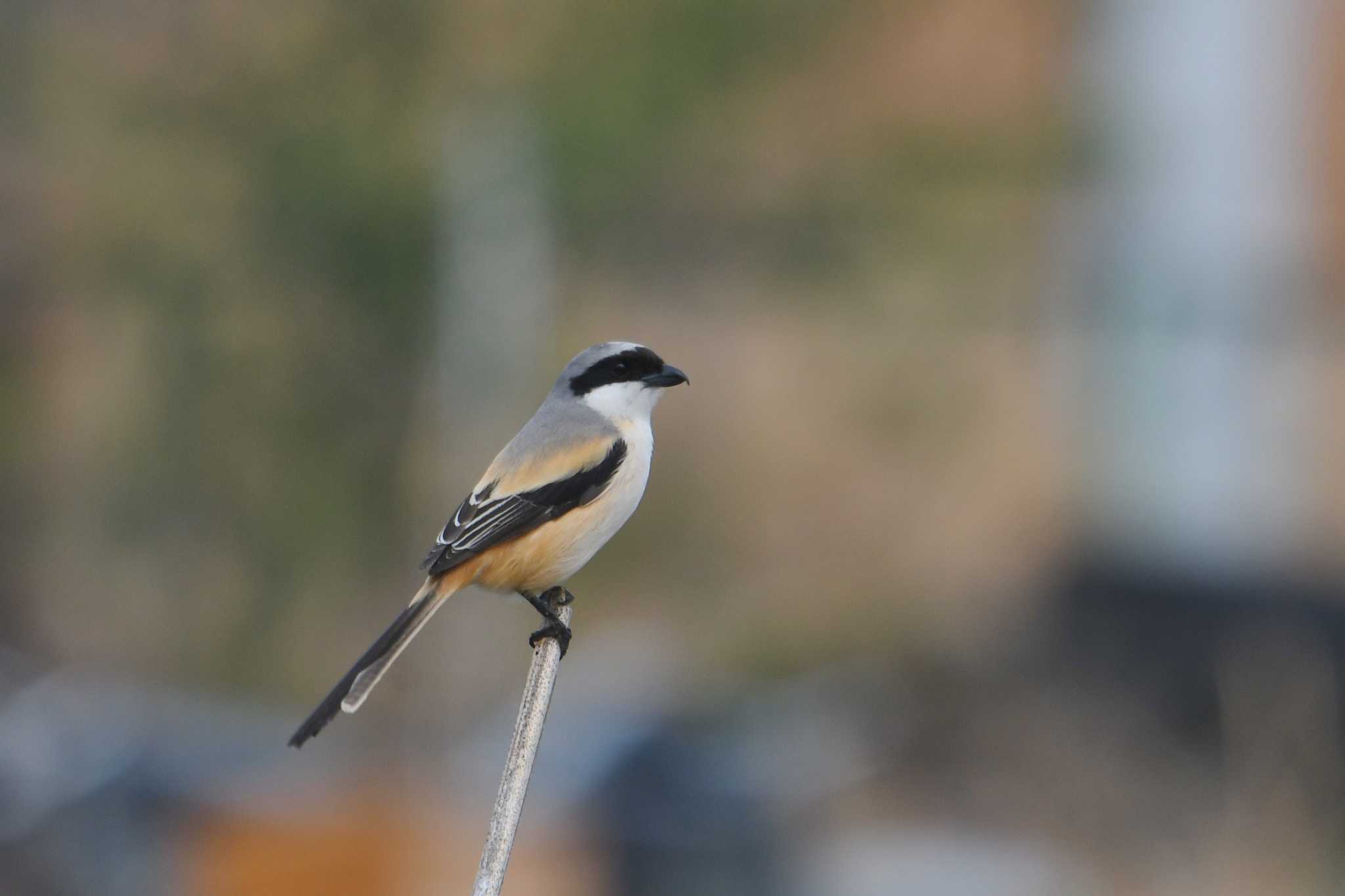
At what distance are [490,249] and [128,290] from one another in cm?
175

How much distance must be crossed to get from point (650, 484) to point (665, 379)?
549 cm

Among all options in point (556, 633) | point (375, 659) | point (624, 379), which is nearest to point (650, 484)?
point (624, 379)

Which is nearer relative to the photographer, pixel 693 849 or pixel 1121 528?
pixel 693 849

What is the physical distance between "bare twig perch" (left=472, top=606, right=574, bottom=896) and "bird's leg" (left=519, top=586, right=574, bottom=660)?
1.92 feet

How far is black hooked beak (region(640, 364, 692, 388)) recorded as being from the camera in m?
3.64

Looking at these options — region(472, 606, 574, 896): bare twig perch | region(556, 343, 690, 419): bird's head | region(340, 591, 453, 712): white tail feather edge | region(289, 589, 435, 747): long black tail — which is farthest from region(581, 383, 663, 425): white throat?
region(472, 606, 574, 896): bare twig perch

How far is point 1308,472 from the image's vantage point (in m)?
10.7

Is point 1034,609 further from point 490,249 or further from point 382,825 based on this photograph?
point 382,825

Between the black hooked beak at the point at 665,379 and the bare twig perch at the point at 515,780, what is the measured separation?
135 cm

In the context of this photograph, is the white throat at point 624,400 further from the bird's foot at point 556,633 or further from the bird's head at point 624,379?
the bird's foot at point 556,633

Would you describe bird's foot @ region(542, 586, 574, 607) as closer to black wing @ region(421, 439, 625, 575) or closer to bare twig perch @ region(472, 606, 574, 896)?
black wing @ region(421, 439, 625, 575)

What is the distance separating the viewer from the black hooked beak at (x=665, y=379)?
3641 mm

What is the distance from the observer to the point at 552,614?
128 inches

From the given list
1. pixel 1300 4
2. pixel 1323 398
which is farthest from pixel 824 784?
pixel 1300 4
